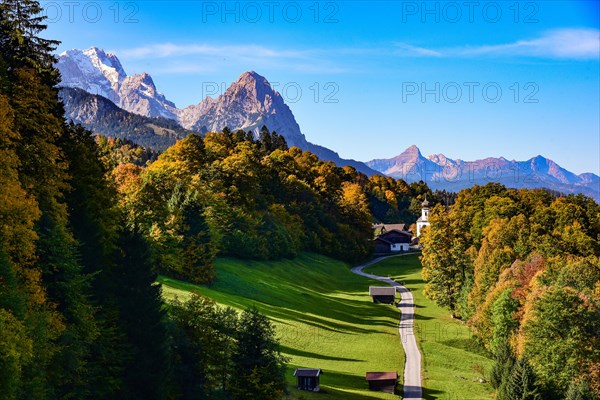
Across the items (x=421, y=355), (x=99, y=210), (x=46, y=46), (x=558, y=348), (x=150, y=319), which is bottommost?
(x=421, y=355)

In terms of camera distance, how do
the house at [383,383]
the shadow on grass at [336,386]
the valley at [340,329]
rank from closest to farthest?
the shadow on grass at [336,386] → the house at [383,383] → the valley at [340,329]

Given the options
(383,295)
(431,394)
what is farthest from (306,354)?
(383,295)

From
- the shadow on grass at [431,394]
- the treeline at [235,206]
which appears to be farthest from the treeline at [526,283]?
the treeline at [235,206]

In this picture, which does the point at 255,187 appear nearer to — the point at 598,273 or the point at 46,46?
the point at 598,273

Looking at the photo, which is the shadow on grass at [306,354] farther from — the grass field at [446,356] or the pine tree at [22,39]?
the pine tree at [22,39]

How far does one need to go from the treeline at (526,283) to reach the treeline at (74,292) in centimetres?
2340

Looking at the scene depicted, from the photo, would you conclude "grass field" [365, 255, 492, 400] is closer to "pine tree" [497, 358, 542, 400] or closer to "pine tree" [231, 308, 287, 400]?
"pine tree" [497, 358, 542, 400]

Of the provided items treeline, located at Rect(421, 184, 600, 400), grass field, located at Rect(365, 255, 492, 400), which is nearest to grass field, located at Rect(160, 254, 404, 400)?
grass field, located at Rect(365, 255, 492, 400)

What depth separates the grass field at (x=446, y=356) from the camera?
2000 inches

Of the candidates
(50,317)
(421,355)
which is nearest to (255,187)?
(421,355)

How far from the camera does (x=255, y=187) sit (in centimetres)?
10506

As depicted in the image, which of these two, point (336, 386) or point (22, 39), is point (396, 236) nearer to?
point (336, 386)

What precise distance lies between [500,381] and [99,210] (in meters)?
35.2

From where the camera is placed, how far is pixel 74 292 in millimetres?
30625
